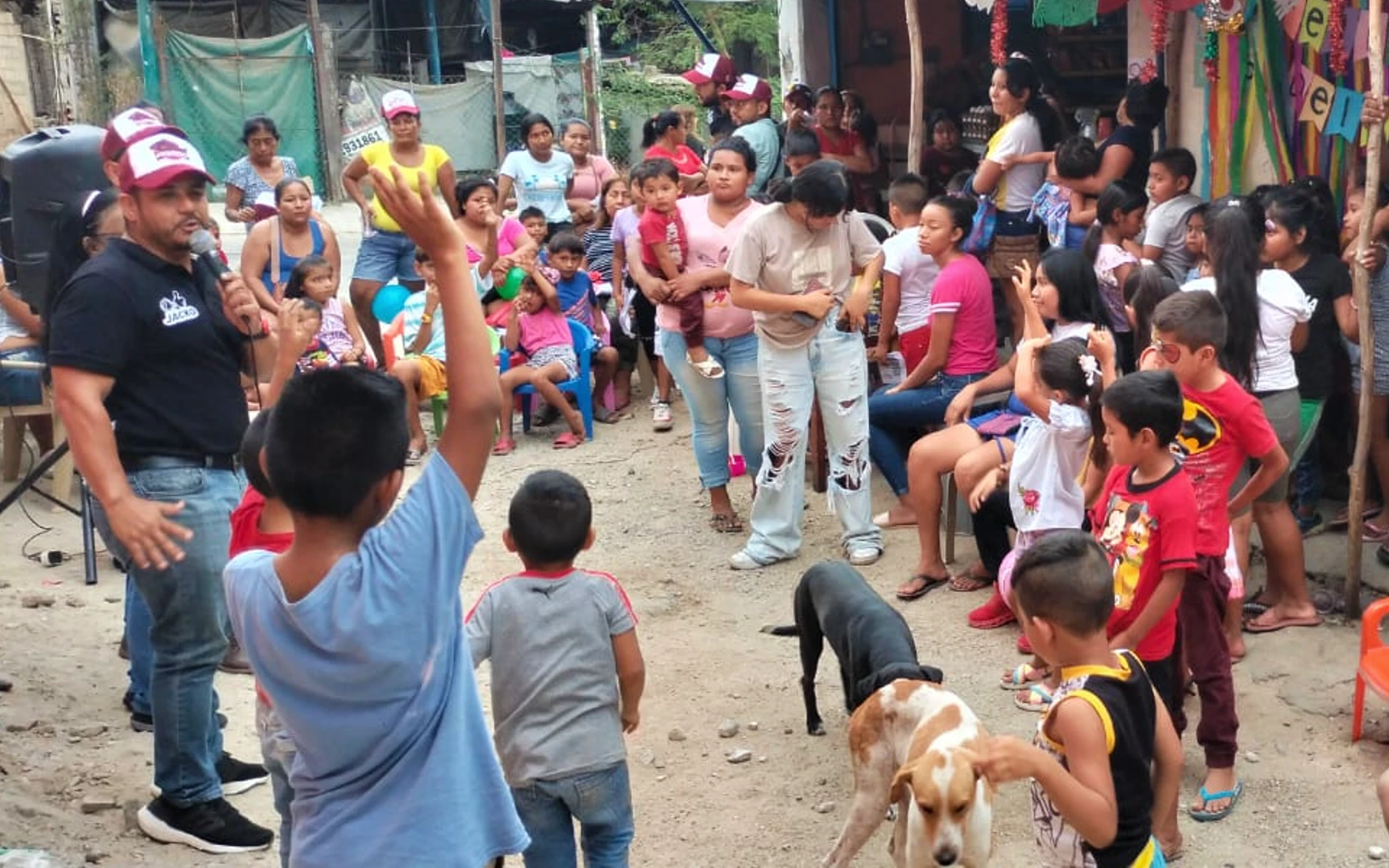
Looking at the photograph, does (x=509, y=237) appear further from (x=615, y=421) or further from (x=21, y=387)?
(x=21, y=387)

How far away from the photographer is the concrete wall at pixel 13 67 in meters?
18.1

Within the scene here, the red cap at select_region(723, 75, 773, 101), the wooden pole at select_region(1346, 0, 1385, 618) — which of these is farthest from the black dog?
the red cap at select_region(723, 75, 773, 101)

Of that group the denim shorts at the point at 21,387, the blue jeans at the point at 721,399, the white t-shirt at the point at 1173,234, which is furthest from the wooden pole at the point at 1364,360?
the denim shorts at the point at 21,387

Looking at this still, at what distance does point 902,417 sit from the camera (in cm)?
705

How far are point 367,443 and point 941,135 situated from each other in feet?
27.9

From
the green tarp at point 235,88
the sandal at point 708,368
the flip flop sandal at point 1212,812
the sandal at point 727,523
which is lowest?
the flip flop sandal at point 1212,812

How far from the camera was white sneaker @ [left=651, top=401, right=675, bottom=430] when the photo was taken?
925 centimetres

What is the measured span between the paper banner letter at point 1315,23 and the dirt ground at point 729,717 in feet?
7.82

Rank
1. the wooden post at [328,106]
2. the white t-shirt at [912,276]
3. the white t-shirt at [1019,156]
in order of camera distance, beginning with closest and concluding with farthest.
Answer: the white t-shirt at [912,276], the white t-shirt at [1019,156], the wooden post at [328,106]

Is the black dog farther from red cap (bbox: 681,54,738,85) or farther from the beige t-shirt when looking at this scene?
red cap (bbox: 681,54,738,85)

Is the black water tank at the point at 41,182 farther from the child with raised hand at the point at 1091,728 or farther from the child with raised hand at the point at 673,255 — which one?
the child with raised hand at the point at 1091,728

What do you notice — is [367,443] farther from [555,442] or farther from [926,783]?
[555,442]

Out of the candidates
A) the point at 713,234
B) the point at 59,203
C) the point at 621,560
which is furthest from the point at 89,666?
the point at 713,234

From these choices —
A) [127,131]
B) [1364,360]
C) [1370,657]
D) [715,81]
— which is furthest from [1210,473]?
[715,81]
